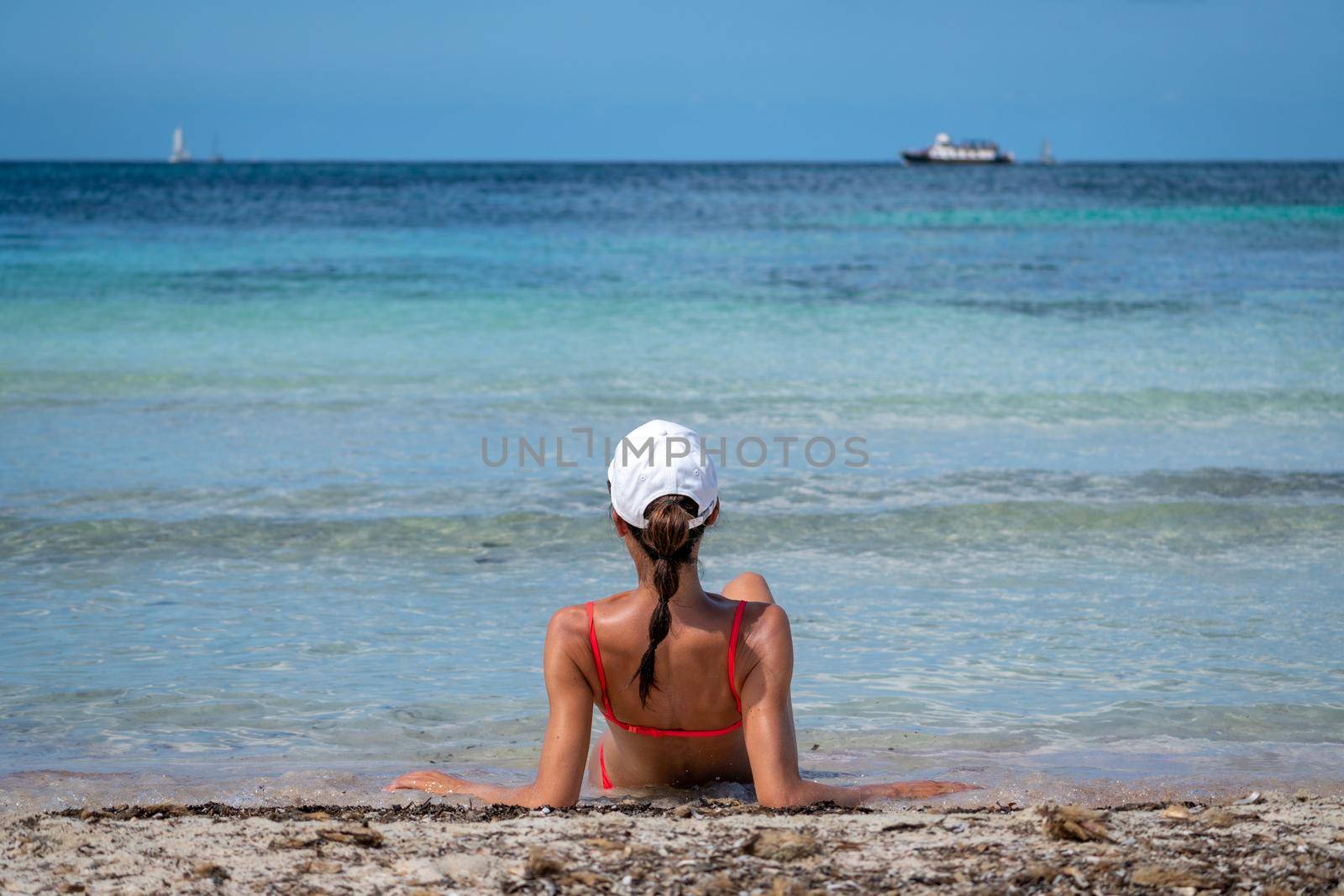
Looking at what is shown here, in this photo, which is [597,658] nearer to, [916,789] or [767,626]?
[767,626]

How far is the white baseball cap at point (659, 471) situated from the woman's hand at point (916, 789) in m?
1.10

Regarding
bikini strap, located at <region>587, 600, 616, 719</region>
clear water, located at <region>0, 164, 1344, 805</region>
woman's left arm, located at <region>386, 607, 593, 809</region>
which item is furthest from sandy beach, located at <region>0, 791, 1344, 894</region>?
clear water, located at <region>0, 164, 1344, 805</region>

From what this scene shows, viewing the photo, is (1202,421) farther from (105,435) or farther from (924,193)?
(924,193)

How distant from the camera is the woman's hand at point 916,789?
142 inches

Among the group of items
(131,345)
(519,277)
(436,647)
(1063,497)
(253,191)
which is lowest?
(436,647)

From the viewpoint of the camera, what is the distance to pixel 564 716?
326 centimetres

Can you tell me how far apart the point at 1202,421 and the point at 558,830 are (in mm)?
8176

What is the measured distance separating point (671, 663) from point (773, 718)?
11.3 inches

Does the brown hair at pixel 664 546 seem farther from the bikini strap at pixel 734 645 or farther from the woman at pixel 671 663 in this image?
the bikini strap at pixel 734 645

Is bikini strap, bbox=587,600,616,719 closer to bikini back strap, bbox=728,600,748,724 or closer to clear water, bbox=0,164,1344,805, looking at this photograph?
bikini back strap, bbox=728,600,748,724

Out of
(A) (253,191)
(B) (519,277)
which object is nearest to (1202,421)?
(B) (519,277)

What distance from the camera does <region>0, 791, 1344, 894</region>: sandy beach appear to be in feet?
8.73

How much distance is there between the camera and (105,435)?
29.6 ft

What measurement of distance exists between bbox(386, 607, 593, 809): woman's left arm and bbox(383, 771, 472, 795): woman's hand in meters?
0.36
